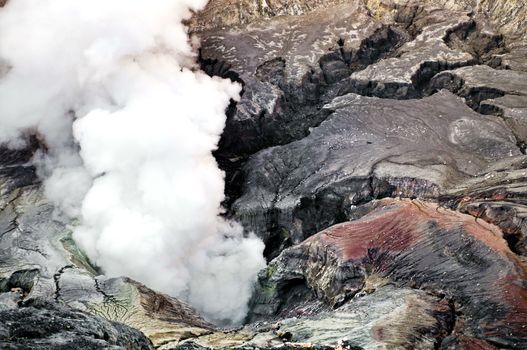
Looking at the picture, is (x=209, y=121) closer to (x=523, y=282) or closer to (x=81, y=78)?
(x=81, y=78)

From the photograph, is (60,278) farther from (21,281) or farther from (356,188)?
(356,188)

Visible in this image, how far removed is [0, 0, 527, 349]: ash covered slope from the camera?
46.0ft

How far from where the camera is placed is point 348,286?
54.5ft

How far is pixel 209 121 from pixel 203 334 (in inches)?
610

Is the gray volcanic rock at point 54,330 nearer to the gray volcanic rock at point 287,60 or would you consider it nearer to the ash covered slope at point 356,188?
the ash covered slope at point 356,188

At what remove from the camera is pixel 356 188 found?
23.3 m

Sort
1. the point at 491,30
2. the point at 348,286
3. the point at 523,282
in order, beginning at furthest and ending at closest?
1. the point at 491,30
2. the point at 348,286
3. the point at 523,282

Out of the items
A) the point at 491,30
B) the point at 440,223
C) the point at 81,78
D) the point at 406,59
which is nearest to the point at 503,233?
the point at 440,223

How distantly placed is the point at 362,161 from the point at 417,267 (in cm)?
913

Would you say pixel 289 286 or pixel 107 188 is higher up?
pixel 107 188

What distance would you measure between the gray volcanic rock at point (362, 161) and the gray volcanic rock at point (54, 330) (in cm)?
1438

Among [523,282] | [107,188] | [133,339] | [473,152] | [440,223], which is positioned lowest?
[523,282]

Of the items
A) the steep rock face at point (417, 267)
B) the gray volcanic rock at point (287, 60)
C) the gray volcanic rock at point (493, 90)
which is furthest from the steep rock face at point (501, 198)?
the gray volcanic rock at point (287, 60)

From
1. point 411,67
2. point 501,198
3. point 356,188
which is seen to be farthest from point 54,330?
point 411,67
